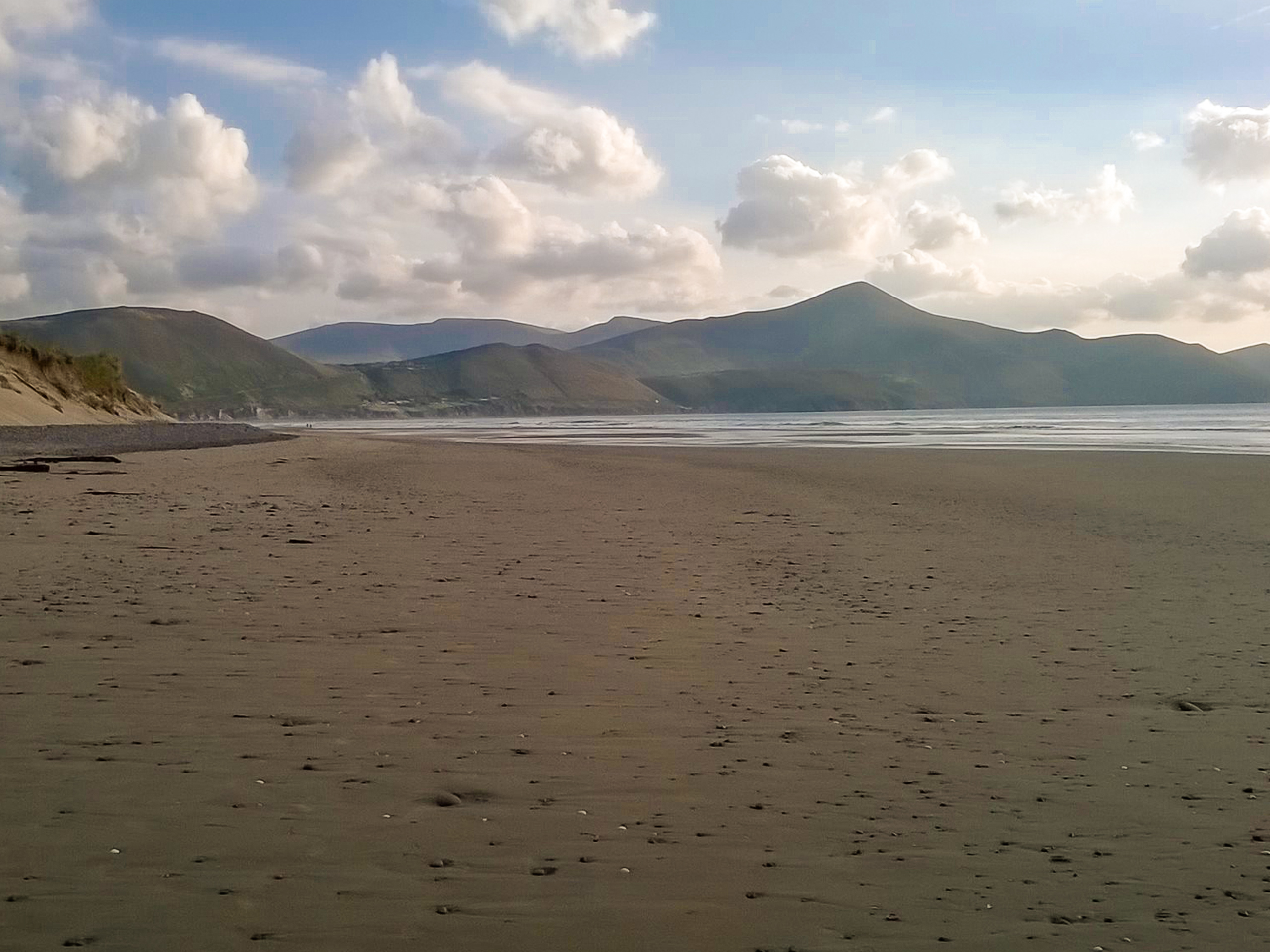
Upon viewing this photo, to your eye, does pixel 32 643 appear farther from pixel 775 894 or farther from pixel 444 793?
pixel 775 894

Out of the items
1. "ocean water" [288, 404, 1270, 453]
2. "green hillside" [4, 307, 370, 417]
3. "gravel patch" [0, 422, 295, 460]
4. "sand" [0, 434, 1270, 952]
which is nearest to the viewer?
"sand" [0, 434, 1270, 952]

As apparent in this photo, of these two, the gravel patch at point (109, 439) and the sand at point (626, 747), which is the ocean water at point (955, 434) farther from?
the sand at point (626, 747)

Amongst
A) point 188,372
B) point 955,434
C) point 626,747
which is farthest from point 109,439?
point 188,372

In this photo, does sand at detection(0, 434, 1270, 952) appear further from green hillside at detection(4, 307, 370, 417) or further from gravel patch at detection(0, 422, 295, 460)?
green hillside at detection(4, 307, 370, 417)

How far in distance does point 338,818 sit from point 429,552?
23.4ft

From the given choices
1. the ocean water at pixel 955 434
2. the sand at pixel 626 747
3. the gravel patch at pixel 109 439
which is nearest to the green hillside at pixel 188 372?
the ocean water at pixel 955 434

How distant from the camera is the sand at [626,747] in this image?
327 centimetres

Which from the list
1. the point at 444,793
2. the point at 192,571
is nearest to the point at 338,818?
the point at 444,793

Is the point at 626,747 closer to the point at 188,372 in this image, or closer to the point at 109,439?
the point at 109,439

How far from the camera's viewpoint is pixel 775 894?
3383 millimetres

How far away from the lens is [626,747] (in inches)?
189

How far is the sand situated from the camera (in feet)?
10.7

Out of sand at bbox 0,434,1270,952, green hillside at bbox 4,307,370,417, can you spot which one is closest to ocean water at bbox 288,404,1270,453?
sand at bbox 0,434,1270,952

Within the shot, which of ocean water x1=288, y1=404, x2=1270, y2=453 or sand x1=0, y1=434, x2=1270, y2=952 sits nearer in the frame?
sand x1=0, y1=434, x2=1270, y2=952
